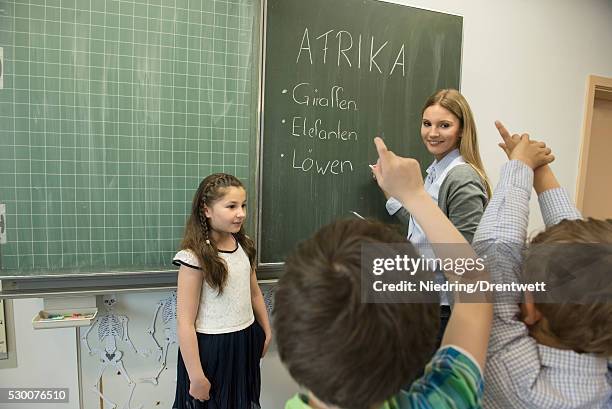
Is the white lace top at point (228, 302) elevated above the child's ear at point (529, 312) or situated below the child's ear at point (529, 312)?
below

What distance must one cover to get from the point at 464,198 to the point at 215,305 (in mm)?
863

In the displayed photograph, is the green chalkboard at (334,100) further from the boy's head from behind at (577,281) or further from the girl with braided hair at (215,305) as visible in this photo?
the boy's head from behind at (577,281)

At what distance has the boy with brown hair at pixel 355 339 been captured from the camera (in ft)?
1.37

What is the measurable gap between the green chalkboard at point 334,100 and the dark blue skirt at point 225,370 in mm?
349

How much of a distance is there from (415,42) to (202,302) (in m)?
1.40

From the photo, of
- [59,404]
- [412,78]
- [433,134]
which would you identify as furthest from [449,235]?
[59,404]

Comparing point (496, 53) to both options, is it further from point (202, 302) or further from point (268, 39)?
point (202, 302)

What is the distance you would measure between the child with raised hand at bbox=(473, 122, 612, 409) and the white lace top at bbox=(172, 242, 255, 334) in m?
0.92

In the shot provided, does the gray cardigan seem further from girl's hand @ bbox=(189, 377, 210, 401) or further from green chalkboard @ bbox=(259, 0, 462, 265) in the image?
girl's hand @ bbox=(189, 377, 210, 401)

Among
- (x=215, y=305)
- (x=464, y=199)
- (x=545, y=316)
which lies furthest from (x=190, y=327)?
(x=545, y=316)

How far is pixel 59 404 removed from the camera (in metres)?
1.50

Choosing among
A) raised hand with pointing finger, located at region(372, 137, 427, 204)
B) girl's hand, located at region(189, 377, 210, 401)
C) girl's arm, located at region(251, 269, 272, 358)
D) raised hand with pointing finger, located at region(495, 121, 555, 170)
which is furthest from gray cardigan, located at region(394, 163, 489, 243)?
girl's hand, located at region(189, 377, 210, 401)

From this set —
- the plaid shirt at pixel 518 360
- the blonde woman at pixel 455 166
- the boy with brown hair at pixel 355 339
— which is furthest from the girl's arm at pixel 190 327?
the plaid shirt at pixel 518 360

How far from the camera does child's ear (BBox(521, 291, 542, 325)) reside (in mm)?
509
